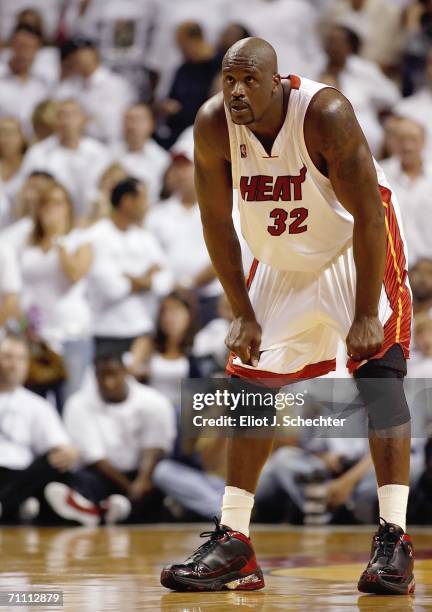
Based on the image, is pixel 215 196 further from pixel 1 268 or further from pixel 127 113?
pixel 127 113

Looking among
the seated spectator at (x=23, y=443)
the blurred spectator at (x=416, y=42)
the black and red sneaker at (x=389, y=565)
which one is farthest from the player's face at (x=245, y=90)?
the blurred spectator at (x=416, y=42)

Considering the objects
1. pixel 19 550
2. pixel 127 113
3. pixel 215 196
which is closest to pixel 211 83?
pixel 127 113

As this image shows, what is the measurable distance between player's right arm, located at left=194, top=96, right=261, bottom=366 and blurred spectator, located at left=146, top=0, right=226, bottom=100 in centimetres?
565

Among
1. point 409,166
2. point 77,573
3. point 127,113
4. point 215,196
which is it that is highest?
point 127,113

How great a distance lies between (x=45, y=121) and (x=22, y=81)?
0.61m

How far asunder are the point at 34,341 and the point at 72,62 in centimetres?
281

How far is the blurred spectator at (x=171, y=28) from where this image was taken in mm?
9320

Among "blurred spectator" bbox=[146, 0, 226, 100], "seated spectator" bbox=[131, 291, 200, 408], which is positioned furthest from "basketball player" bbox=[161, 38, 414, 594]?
"blurred spectator" bbox=[146, 0, 226, 100]

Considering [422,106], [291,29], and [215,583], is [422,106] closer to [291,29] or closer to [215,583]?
[291,29]

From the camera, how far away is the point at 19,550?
210 inches

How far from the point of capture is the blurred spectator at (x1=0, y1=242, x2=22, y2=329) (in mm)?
7945

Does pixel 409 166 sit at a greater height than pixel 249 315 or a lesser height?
greater

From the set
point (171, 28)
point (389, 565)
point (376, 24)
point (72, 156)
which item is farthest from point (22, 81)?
point (389, 565)

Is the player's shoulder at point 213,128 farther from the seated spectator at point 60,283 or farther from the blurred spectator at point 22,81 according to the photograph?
the blurred spectator at point 22,81
